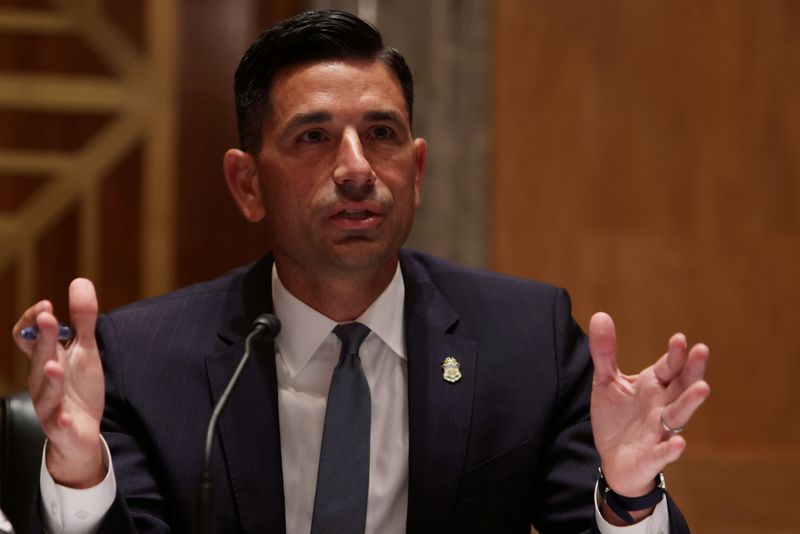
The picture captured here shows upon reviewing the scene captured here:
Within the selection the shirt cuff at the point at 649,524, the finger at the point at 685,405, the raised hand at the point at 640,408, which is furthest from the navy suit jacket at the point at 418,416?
the finger at the point at 685,405

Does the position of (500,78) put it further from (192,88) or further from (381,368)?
(381,368)

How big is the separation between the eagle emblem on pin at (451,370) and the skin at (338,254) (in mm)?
203

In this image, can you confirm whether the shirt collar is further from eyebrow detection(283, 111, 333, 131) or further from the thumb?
the thumb

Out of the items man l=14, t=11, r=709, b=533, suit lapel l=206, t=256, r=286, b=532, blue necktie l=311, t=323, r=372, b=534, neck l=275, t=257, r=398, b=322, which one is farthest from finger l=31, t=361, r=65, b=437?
neck l=275, t=257, r=398, b=322

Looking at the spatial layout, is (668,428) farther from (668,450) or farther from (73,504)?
(73,504)

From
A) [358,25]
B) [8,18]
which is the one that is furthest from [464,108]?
[8,18]

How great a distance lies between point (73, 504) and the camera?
1717 mm

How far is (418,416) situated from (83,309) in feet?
2.22

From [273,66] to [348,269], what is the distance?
44 centimetres

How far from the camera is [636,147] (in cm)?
359

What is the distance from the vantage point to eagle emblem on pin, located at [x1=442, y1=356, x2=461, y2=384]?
2109 millimetres

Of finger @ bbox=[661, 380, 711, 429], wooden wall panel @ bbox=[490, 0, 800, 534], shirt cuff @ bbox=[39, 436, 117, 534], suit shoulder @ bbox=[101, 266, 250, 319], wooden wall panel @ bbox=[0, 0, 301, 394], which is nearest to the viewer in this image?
finger @ bbox=[661, 380, 711, 429]

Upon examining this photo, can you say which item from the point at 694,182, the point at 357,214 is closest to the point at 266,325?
the point at 357,214

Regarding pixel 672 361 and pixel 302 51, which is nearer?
pixel 672 361
